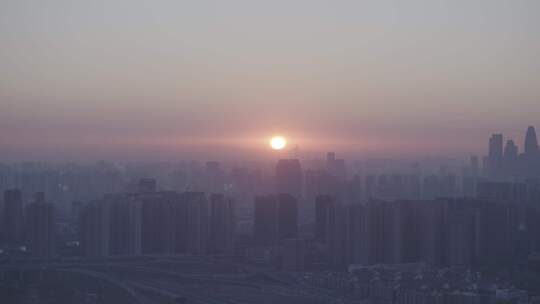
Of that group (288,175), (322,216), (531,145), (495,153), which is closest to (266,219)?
(322,216)

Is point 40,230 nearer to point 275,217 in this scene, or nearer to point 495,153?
point 275,217

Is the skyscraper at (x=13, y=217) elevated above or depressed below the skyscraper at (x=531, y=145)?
below

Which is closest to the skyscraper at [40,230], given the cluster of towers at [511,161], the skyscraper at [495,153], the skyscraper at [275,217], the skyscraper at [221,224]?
the skyscraper at [221,224]

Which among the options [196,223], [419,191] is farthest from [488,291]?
[419,191]

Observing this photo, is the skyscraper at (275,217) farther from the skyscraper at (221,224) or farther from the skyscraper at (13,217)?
the skyscraper at (13,217)

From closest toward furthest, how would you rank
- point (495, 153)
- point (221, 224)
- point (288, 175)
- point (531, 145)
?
point (221, 224), point (288, 175), point (531, 145), point (495, 153)

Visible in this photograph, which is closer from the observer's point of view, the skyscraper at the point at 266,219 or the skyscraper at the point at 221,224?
the skyscraper at the point at 221,224
